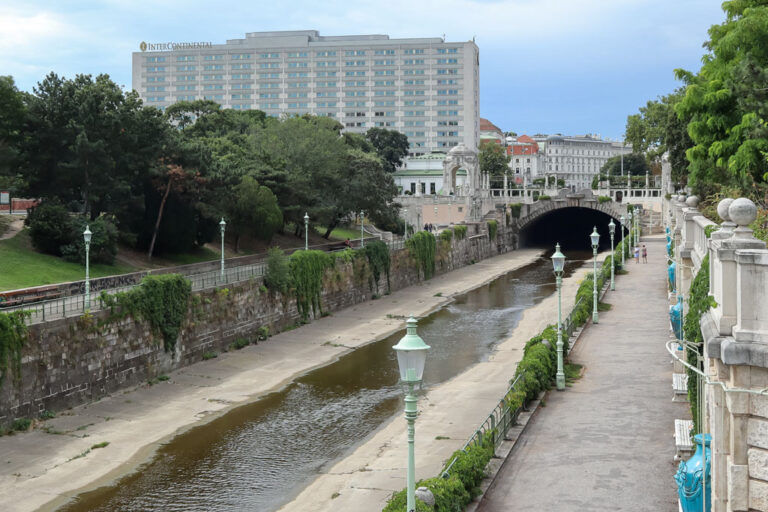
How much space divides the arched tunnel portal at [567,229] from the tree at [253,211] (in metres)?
55.7

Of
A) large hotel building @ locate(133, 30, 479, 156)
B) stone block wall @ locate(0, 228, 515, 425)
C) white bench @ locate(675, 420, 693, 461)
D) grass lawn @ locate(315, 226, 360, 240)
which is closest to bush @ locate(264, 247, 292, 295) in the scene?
stone block wall @ locate(0, 228, 515, 425)

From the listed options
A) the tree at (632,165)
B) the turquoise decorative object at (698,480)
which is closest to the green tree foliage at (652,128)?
the turquoise decorative object at (698,480)

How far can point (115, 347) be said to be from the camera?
32156 millimetres

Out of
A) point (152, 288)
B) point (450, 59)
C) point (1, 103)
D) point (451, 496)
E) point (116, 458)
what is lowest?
point (116, 458)

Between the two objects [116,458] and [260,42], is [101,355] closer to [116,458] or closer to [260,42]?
[116,458]

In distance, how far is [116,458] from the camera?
25.5 meters

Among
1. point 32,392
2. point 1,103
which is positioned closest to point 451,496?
point 32,392

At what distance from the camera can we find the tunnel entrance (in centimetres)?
11200

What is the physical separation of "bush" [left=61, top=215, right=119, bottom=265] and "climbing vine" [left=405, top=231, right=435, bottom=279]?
2761 centimetres

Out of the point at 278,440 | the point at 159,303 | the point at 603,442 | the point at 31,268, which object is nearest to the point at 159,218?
the point at 31,268

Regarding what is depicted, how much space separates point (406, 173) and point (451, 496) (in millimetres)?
125207

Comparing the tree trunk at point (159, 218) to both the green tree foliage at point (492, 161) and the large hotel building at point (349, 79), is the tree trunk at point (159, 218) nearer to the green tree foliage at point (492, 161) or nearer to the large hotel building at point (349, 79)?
the green tree foliage at point (492, 161)

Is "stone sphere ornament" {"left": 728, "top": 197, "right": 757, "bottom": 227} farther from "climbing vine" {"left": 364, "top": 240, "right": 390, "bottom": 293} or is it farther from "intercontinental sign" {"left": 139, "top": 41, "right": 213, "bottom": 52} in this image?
"intercontinental sign" {"left": 139, "top": 41, "right": 213, "bottom": 52}

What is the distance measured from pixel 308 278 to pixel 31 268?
14922 mm
